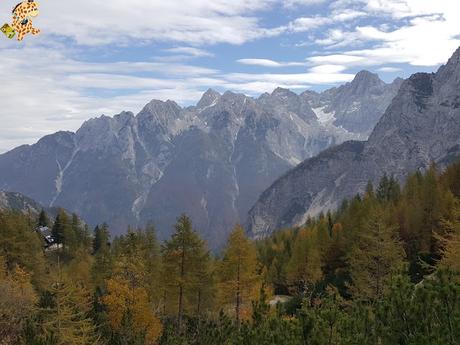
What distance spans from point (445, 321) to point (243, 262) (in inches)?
1418

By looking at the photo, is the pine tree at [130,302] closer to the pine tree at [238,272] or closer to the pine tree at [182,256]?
the pine tree at [182,256]

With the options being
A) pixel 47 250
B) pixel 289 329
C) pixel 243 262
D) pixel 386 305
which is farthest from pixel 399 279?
pixel 47 250

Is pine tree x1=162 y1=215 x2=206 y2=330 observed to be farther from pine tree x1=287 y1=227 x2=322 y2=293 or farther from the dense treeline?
pine tree x1=287 y1=227 x2=322 y2=293

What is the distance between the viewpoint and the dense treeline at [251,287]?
11.7m

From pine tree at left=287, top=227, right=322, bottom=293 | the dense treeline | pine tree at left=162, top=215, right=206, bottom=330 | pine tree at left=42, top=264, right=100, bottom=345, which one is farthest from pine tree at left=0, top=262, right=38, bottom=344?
pine tree at left=287, top=227, right=322, bottom=293

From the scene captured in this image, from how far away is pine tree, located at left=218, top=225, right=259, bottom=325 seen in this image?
1793 inches

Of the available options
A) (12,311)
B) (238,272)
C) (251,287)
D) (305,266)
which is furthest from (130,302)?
(305,266)

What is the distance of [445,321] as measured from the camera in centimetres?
1070

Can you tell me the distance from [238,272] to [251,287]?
2021 mm

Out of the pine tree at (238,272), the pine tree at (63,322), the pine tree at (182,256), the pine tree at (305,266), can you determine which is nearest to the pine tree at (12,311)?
the pine tree at (63,322)

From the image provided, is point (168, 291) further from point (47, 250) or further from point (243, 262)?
point (47, 250)

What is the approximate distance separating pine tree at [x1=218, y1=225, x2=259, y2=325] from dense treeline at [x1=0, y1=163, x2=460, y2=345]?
4.0 inches

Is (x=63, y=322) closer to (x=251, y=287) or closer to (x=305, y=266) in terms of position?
(x=251, y=287)

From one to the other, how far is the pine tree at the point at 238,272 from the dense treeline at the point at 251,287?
0.10 m
